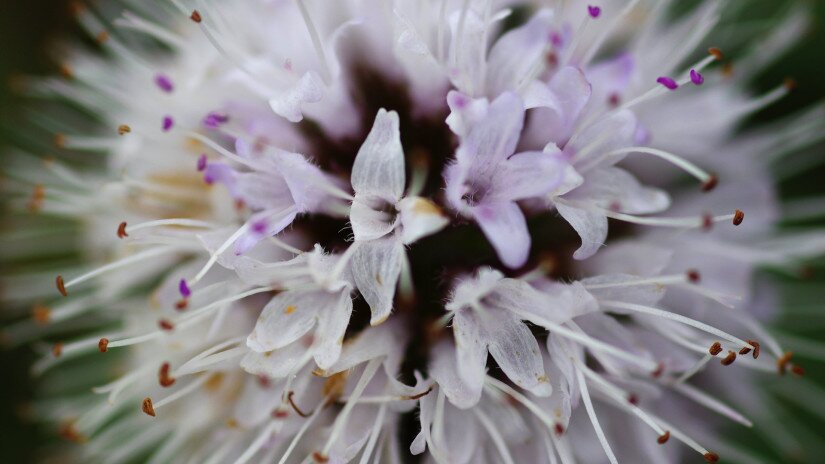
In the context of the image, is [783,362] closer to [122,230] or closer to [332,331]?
[332,331]

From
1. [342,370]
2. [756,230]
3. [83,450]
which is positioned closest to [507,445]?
[342,370]

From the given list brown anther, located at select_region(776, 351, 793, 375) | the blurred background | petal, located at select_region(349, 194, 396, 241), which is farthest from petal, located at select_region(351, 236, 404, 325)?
the blurred background

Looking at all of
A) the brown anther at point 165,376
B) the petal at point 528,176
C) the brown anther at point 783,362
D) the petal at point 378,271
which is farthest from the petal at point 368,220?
the brown anther at point 783,362

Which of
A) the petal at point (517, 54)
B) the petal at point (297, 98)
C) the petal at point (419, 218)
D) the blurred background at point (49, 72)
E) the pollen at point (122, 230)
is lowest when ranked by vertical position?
the blurred background at point (49, 72)

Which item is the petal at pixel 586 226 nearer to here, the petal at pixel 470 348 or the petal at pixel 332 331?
the petal at pixel 470 348

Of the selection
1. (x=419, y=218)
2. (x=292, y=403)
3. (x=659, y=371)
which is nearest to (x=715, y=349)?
(x=659, y=371)

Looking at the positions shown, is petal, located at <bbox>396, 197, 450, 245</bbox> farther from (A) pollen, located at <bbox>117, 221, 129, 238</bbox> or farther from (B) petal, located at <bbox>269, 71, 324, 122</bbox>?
(A) pollen, located at <bbox>117, 221, 129, 238</bbox>
